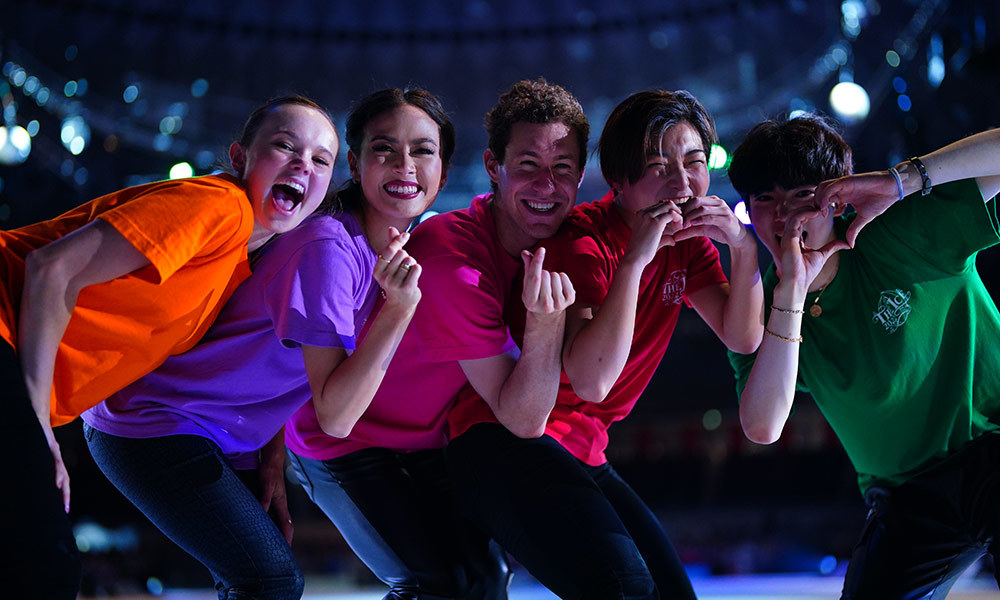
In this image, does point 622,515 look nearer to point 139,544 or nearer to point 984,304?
point 984,304

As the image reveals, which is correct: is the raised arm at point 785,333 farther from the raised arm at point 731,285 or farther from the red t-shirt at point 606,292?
the red t-shirt at point 606,292

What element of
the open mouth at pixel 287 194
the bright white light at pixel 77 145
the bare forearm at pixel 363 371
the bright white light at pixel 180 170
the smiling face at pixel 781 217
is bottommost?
the bare forearm at pixel 363 371

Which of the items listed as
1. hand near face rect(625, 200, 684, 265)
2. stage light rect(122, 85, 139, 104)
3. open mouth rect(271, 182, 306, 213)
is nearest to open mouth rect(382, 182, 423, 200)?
open mouth rect(271, 182, 306, 213)

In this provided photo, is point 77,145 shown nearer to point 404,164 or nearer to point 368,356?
point 404,164

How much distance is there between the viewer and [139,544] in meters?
12.2

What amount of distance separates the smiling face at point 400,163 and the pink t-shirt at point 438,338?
0.09 m

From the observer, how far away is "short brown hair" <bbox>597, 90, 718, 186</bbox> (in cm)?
220

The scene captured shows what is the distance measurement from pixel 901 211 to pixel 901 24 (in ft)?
19.7

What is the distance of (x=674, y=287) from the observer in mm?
2352

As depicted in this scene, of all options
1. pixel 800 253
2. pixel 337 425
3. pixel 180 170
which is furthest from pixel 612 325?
pixel 180 170

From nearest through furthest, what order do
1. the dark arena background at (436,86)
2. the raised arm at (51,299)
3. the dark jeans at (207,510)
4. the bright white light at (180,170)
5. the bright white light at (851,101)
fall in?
the raised arm at (51,299) < the dark jeans at (207,510) < the bright white light at (851,101) < the dark arena background at (436,86) < the bright white light at (180,170)

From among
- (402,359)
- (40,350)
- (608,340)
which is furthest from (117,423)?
(608,340)

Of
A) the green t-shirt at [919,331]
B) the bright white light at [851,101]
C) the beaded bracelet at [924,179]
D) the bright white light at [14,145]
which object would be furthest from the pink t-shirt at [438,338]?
the bright white light at [14,145]

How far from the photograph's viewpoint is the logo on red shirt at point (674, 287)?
233cm
